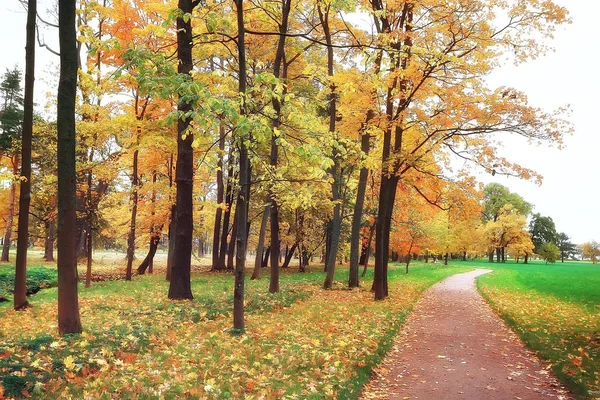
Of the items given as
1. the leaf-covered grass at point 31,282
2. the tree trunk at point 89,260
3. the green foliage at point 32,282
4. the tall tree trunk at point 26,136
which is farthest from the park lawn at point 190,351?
the green foliage at point 32,282

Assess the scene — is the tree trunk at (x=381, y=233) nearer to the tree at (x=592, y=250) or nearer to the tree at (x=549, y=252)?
the tree at (x=549, y=252)

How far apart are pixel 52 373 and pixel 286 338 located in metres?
4.23

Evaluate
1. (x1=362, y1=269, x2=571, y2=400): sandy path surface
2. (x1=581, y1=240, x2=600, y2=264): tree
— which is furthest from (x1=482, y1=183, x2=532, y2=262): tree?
(x1=362, y1=269, x2=571, y2=400): sandy path surface

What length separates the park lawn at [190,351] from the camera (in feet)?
15.7

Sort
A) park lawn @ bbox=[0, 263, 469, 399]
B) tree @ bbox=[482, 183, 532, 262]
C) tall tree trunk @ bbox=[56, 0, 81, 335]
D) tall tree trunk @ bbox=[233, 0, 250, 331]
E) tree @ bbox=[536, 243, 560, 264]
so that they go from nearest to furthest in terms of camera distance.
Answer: park lawn @ bbox=[0, 263, 469, 399] → tall tree trunk @ bbox=[56, 0, 81, 335] → tall tree trunk @ bbox=[233, 0, 250, 331] → tree @ bbox=[536, 243, 560, 264] → tree @ bbox=[482, 183, 532, 262]

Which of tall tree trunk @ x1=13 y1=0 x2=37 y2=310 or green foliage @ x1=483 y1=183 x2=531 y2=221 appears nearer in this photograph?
tall tree trunk @ x1=13 y1=0 x2=37 y2=310

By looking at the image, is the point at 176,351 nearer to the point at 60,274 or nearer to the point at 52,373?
the point at 52,373

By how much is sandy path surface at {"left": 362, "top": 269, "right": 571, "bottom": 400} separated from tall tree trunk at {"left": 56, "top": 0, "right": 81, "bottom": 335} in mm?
5142

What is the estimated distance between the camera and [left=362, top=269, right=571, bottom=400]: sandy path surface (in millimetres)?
6094

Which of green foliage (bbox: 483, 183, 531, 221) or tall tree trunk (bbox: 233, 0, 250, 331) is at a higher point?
green foliage (bbox: 483, 183, 531, 221)

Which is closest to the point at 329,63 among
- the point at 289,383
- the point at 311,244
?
the point at 289,383

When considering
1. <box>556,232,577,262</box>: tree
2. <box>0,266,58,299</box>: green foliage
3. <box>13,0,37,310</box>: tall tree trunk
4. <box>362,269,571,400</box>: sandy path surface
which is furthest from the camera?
<box>556,232,577,262</box>: tree

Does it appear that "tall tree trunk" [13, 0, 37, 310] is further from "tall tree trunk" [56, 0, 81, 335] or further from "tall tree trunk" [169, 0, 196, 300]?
"tall tree trunk" [56, 0, 81, 335]

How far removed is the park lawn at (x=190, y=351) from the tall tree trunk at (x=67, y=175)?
575 millimetres
